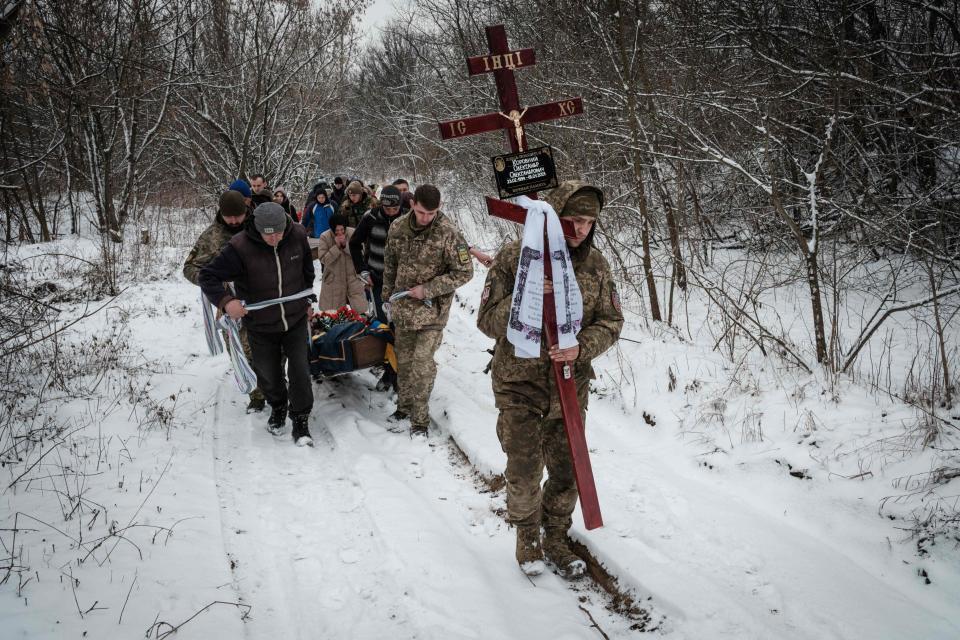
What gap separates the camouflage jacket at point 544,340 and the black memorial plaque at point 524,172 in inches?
7.1

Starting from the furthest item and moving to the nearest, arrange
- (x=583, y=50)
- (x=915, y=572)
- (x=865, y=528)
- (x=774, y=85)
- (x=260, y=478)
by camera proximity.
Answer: (x=583, y=50) < (x=774, y=85) < (x=260, y=478) < (x=865, y=528) < (x=915, y=572)

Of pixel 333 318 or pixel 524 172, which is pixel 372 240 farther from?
pixel 524 172

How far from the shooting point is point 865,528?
3254 millimetres

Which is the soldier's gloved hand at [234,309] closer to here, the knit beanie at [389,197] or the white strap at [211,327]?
the white strap at [211,327]

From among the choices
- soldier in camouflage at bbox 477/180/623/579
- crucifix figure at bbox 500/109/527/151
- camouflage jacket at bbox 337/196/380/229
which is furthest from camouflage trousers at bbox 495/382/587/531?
camouflage jacket at bbox 337/196/380/229

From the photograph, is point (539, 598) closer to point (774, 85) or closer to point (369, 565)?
point (369, 565)

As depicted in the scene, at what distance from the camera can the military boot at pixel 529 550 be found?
321cm

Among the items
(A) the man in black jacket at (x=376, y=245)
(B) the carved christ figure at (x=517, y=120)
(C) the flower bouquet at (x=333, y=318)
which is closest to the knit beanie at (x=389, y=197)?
(A) the man in black jacket at (x=376, y=245)

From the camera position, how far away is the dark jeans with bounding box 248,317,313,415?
5.05 meters

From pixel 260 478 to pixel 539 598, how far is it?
8.57 ft

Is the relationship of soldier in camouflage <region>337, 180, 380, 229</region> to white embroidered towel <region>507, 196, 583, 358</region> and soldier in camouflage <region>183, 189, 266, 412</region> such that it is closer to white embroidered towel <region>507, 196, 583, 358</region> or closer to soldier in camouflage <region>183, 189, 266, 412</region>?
soldier in camouflage <region>183, 189, 266, 412</region>

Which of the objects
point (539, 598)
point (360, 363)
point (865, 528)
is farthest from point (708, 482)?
point (360, 363)

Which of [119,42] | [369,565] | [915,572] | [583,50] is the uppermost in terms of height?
[119,42]

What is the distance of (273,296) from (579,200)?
3.18m
